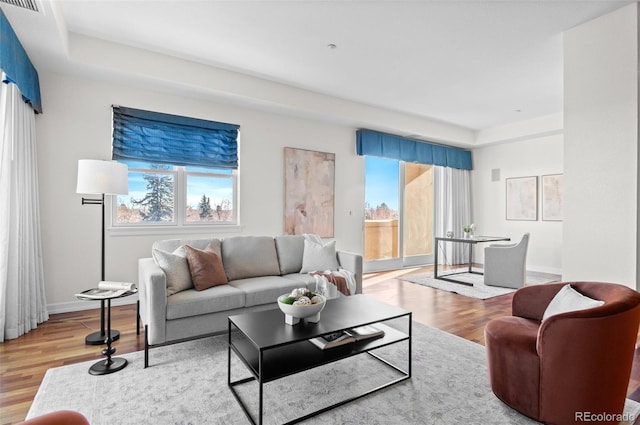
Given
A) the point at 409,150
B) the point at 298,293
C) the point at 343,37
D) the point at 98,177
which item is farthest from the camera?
the point at 409,150

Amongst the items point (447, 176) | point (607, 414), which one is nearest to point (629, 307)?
point (607, 414)

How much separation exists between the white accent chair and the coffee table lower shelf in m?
3.41

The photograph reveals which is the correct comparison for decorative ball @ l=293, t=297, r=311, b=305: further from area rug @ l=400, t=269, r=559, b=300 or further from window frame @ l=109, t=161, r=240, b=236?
area rug @ l=400, t=269, r=559, b=300

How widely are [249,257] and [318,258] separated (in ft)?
2.46

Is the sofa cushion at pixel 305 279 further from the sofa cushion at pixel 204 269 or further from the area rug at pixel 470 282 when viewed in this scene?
the area rug at pixel 470 282

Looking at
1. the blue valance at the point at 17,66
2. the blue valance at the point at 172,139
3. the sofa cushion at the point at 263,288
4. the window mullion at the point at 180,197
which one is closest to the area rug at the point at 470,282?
the sofa cushion at the point at 263,288

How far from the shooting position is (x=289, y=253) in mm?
3729

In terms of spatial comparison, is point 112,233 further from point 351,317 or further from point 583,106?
point 583,106

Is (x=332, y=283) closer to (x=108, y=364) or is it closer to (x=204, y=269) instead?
(x=204, y=269)

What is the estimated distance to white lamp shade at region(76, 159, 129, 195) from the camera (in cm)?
263

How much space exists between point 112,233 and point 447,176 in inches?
245

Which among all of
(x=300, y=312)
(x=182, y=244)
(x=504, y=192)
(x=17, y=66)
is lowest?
(x=300, y=312)

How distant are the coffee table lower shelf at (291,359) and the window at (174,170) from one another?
254 centimetres

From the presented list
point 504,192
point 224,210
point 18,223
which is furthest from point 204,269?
point 504,192
